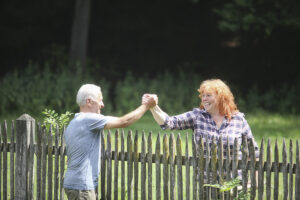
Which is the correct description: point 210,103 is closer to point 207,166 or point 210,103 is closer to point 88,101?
point 207,166

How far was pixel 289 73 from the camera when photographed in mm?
20797

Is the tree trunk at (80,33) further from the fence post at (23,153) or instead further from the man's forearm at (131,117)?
the man's forearm at (131,117)

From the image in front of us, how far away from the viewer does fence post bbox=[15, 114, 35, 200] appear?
613cm

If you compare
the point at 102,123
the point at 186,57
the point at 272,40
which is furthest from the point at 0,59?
the point at 102,123

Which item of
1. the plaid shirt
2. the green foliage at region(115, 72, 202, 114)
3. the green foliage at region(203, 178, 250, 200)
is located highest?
the green foliage at region(115, 72, 202, 114)

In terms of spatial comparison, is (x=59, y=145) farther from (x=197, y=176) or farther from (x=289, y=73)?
(x=289, y=73)

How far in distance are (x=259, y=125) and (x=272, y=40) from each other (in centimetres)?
842

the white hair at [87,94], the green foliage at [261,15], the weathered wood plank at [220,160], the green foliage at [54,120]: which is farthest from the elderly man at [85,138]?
the green foliage at [261,15]

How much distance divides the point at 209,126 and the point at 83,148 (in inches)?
56.1

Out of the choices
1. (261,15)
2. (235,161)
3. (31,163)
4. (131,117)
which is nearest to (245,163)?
(235,161)

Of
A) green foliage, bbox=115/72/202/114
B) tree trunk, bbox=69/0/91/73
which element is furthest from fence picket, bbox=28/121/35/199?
tree trunk, bbox=69/0/91/73

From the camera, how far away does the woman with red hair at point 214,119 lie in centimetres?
521

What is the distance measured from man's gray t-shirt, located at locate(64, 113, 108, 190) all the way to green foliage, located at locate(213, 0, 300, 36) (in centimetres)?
1446

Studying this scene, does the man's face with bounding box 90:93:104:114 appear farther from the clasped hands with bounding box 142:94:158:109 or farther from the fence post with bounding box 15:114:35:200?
the fence post with bounding box 15:114:35:200
